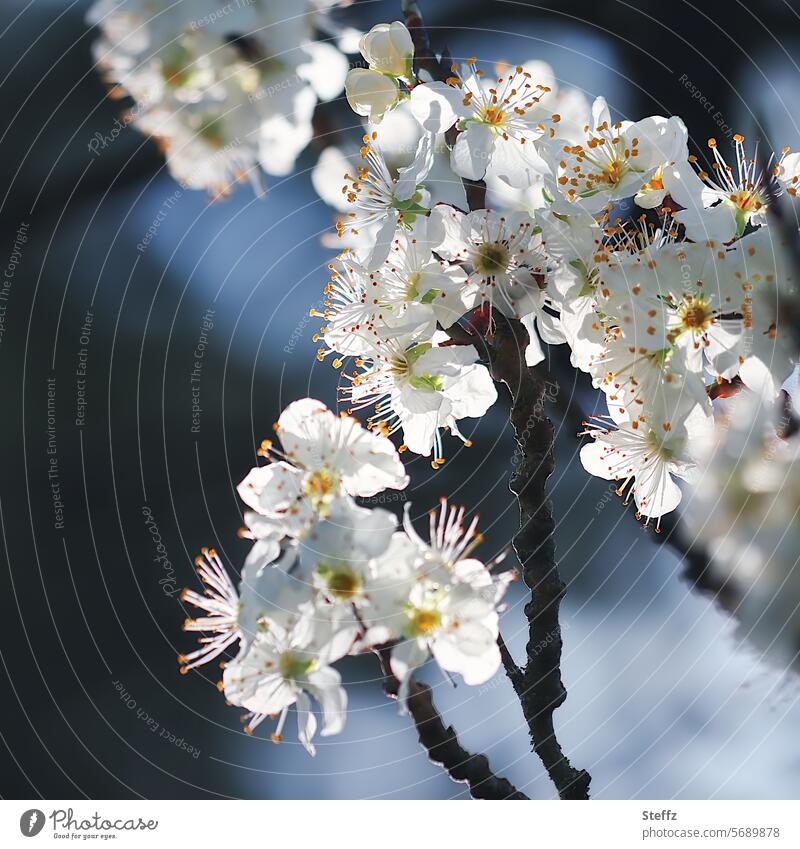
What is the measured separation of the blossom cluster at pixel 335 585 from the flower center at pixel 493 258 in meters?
0.20

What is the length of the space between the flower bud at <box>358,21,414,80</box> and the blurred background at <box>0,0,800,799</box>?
0.33 meters

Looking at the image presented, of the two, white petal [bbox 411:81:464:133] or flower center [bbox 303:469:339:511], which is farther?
white petal [bbox 411:81:464:133]

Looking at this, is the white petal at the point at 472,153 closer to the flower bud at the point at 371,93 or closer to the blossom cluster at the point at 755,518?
the flower bud at the point at 371,93

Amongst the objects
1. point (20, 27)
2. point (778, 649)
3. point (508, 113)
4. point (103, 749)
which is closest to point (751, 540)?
point (778, 649)

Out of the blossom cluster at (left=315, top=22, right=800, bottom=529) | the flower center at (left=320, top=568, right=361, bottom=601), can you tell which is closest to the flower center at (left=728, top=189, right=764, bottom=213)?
the blossom cluster at (left=315, top=22, right=800, bottom=529)

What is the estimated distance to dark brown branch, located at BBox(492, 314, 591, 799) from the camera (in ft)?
2.80

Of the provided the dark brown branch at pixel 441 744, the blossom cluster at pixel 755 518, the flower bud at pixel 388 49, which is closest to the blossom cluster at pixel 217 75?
the flower bud at pixel 388 49

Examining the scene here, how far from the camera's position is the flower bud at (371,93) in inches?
36.0

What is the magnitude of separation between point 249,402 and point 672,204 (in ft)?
2.10

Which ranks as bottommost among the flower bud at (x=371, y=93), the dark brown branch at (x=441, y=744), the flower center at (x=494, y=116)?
the dark brown branch at (x=441, y=744)

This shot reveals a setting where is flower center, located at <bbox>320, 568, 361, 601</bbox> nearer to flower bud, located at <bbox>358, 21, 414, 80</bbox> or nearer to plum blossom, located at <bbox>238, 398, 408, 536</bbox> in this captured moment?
plum blossom, located at <bbox>238, 398, 408, 536</bbox>

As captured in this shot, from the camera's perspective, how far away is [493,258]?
0.83m

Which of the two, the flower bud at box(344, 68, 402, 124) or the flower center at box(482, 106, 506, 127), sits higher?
the flower bud at box(344, 68, 402, 124)

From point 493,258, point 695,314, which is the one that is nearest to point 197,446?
point 493,258
